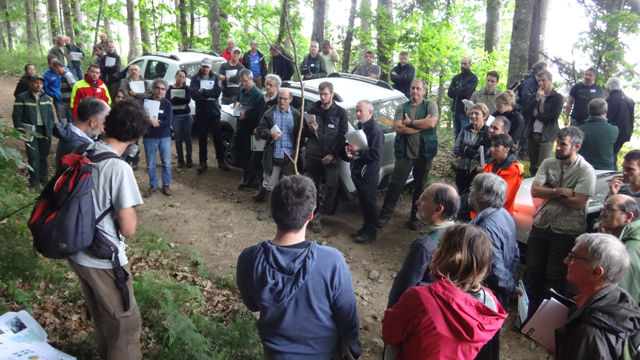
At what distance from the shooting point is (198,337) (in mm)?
3703

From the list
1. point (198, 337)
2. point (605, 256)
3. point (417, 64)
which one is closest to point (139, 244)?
point (198, 337)

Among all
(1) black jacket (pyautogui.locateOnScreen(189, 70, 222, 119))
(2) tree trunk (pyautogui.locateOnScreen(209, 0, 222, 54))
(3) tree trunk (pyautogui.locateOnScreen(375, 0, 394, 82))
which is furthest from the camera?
(2) tree trunk (pyautogui.locateOnScreen(209, 0, 222, 54))

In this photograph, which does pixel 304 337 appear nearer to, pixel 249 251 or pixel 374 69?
pixel 249 251

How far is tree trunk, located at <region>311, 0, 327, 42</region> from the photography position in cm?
1195

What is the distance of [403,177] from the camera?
264 inches

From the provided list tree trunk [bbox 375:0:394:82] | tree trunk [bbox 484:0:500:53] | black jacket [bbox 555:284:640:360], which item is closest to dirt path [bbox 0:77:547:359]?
black jacket [bbox 555:284:640:360]

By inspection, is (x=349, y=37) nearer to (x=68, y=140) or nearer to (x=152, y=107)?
(x=152, y=107)

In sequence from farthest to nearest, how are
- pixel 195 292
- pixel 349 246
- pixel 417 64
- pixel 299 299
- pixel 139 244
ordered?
pixel 417 64 → pixel 349 246 → pixel 139 244 → pixel 195 292 → pixel 299 299

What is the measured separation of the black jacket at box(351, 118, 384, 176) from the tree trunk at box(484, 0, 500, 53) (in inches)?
355

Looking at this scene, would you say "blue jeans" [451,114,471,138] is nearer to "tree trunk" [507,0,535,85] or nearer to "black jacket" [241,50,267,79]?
"tree trunk" [507,0,535,85]

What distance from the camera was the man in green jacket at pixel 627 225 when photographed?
303cm

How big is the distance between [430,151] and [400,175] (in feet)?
1.95


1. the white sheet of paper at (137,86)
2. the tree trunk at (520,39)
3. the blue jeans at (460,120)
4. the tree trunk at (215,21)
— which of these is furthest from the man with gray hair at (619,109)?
the tree trunk at (215,21)

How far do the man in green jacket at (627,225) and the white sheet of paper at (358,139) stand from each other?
121 inches
